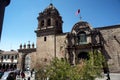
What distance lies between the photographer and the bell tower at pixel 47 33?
28828 millimetres

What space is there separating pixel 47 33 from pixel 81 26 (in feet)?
24.0

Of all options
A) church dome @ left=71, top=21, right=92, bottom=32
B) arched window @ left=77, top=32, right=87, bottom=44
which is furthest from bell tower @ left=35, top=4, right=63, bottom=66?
arched window @ left=77, top=32, right=87, bottom=44

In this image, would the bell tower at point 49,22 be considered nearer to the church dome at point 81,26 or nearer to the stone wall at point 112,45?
the church dome at point 81,26

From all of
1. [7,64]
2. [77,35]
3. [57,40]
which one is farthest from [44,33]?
[7,64]

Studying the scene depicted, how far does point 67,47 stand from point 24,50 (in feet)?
37.2

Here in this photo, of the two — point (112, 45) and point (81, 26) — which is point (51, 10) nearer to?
point (81, 26)

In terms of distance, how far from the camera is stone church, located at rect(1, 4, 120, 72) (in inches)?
950

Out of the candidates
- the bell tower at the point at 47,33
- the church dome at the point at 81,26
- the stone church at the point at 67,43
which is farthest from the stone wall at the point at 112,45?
the bell tower at the point at 47,33

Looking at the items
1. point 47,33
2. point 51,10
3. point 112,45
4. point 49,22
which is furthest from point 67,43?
point 51,10

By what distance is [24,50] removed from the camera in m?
33.3

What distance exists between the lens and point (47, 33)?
A: 30.1 meters

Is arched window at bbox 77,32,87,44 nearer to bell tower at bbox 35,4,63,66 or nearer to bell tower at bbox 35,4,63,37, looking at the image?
bell tower at bbox 35,4,63,66

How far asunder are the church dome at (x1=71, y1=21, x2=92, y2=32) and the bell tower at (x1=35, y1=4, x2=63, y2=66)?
13.5 feet

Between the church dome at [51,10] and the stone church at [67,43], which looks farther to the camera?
the church dome at [51,10]
